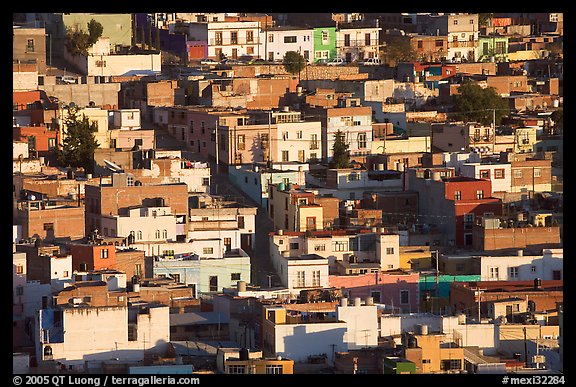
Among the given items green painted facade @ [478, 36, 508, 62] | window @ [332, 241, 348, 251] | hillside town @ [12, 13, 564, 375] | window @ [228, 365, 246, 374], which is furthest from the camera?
green painted facade @ [478, 36, 508, 62]

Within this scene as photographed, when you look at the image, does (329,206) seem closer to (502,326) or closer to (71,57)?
(502,326)

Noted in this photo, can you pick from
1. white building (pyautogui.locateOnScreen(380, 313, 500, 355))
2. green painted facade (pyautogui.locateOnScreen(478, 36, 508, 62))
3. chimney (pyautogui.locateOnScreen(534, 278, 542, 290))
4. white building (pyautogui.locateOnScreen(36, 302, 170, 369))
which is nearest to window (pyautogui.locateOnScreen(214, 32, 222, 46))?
green painted facade (pyautogui.locateOnScreen(478, 36, 508, 62))

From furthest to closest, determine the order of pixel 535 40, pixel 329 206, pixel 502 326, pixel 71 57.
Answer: pixel 535 40 < pixel 71 57 < pixel 329 206 < pixel 502 326

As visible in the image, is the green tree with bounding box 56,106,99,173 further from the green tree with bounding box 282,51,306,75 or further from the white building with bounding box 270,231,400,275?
the green tree with bounding box 282,51,306,75

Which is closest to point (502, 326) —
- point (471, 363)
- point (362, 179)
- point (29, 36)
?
point (471, 363)

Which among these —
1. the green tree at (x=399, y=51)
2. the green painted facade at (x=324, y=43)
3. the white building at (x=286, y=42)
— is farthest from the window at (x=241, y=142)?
the green painted facade at (x=324, y=43)

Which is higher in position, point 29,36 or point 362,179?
point 29,36
